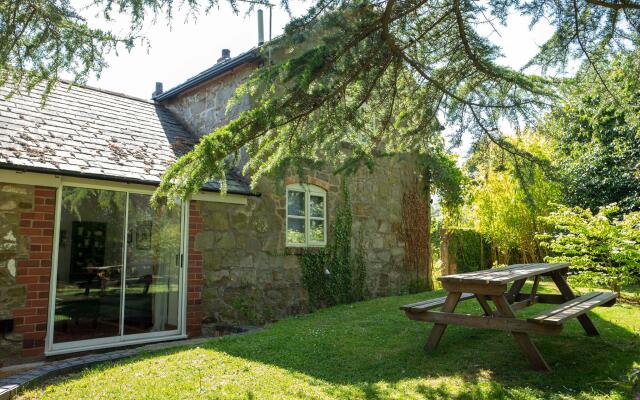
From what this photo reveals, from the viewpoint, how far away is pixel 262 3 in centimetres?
392

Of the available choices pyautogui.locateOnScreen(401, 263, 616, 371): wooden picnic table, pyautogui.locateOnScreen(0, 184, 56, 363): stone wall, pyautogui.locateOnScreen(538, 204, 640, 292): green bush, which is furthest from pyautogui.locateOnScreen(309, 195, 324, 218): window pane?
pyautogui.locateOnScreen(0, 184, 56, 363): stone wall

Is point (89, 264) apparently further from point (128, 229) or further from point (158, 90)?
point (158, 90)

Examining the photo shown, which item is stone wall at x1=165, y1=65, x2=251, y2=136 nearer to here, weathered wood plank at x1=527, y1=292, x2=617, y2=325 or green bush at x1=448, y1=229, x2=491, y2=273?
weathered wood plank at x1=527, y1=292, x2=617, y2=325

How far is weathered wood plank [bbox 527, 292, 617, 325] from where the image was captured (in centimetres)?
416

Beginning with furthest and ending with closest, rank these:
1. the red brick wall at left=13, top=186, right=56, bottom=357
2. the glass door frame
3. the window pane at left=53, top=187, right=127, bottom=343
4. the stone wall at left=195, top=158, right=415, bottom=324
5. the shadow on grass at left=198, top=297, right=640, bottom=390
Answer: the stone wall at left=195, top=158, right=415, bottom=324, the window pane at left=53, top=187, right=127, bottom=343, the glass door frame, the red brick wall at left=13, top=186, right=56, bottom=357, the shadow on grass at left=198, top=297, right=640, bottom=390

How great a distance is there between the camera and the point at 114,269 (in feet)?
23.4

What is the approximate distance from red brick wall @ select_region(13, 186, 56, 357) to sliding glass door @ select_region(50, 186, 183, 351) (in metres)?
0.20

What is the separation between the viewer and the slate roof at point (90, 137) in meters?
6.25

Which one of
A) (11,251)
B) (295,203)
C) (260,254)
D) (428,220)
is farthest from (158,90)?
(428,220)

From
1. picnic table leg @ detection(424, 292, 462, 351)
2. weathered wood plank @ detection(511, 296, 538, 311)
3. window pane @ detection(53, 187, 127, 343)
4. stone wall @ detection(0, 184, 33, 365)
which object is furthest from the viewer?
window pane @ detection(53, 187, 127, 343)

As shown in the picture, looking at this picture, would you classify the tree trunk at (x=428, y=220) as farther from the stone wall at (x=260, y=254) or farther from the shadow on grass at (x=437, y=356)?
the shadow on grass at (x=437, y=356)

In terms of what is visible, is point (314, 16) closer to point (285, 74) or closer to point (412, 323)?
point (285, 74)

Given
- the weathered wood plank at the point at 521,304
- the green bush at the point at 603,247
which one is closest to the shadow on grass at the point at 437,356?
the weathered wood plank at the point at 521,304

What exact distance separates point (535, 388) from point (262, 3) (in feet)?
12.8
